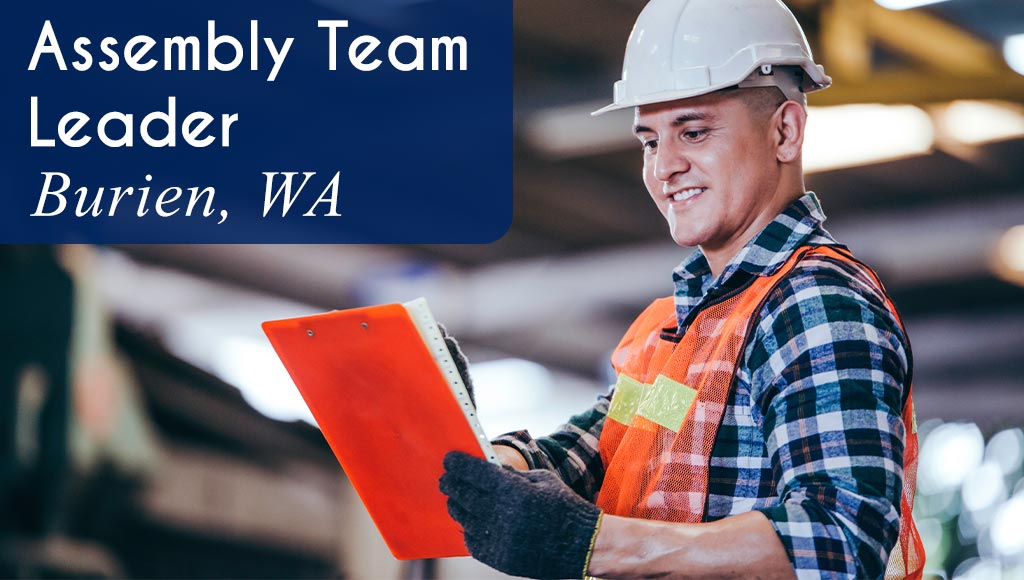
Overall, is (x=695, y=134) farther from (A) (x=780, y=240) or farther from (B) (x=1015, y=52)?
(B) (x=1015, y=52)

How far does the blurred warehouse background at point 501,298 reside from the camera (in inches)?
251

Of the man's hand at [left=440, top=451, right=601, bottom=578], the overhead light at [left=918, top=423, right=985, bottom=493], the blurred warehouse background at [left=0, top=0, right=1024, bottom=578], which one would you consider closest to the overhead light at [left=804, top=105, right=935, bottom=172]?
the blurred warehouse background at [left=0, top=0, right=1024, bottom=578]

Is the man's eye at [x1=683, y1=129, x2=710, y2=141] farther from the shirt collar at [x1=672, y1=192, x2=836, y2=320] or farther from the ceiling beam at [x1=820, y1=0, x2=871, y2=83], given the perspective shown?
the ceiling beam at [x1=820, y1=0, x2=871, y2=83]

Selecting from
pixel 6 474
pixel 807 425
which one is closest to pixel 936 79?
pixel 807 425

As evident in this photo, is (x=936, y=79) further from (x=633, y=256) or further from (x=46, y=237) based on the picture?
(x=46, y=237)

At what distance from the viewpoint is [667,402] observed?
1.95 m

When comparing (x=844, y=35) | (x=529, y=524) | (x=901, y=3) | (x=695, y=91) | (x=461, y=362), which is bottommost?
(x=529, y=524)

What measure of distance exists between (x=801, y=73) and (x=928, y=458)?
845 cm

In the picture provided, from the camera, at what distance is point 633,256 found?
26.2 ft

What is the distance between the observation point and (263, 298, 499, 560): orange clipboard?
1.75 metres

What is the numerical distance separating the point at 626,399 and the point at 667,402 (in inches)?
10.5

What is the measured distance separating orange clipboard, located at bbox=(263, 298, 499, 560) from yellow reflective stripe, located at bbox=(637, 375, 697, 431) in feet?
1.07

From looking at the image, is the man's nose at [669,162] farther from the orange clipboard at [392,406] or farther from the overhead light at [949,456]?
the overhead light at [949,456]

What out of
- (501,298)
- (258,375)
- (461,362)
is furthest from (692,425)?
(258,375)
